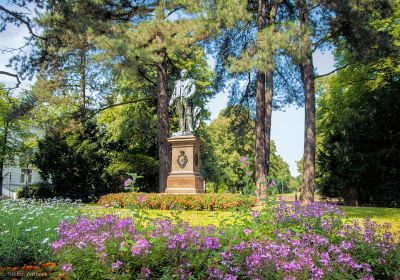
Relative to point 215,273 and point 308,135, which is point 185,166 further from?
point 215,273

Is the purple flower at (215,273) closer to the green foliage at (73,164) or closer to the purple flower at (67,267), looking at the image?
the purple flower at (67,267)

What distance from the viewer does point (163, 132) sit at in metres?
18.5

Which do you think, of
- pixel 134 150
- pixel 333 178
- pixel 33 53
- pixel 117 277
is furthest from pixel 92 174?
pixel 117 277

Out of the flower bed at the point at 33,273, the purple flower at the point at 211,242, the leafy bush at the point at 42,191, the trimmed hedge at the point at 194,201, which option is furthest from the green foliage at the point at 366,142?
the flower bed at the point at 33,273

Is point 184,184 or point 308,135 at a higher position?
point 308,135

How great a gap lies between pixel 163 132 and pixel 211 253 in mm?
14720

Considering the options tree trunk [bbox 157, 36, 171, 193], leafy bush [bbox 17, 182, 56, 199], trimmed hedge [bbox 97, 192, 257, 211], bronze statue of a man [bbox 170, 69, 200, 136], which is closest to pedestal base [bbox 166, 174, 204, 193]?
trimmed hedge [bbox 97, 192, 257, 211]

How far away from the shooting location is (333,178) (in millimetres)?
21734

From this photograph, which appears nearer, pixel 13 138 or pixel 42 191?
pixel 42 191

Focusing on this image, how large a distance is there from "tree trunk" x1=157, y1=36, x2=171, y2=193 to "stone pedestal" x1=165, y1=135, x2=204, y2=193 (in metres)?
2.18

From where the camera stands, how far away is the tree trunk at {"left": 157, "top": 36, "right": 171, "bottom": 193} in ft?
58.8

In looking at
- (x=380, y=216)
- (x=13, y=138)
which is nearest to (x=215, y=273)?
(x=380, y=216)

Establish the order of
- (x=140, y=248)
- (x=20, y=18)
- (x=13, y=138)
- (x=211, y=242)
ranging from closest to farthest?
1. (x=140, y=248)
2. (x=211, y=242)
3. (x=20, y=18)
4. (x=13, y=138)

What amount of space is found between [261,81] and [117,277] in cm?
1412
